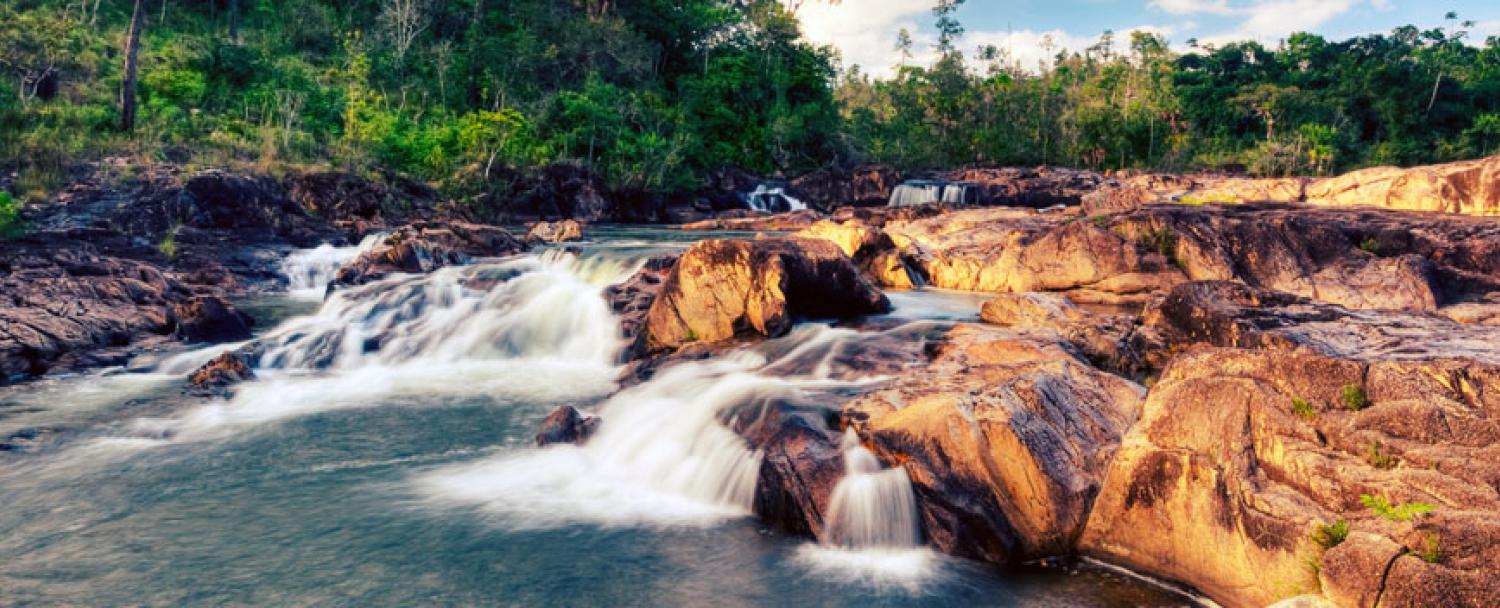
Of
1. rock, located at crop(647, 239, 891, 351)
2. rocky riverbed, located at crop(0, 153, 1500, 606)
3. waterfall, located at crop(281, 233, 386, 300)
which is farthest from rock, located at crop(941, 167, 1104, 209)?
waterfall, located at crop(281, 233, 386, 300)

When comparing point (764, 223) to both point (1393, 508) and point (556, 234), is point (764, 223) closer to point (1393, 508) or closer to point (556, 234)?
point (556, 234)

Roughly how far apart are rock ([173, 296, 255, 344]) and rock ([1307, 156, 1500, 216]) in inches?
813

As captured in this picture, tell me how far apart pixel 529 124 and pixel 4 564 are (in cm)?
3100

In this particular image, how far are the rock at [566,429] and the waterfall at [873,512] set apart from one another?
3.15 meters

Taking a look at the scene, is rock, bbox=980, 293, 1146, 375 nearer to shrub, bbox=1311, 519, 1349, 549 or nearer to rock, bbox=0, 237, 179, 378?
shrub, bbox=1311, 519, 1349, 549

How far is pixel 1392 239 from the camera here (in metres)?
12.1

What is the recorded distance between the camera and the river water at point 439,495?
5.20 metres

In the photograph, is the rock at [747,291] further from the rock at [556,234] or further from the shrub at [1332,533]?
the rock at [556,234]

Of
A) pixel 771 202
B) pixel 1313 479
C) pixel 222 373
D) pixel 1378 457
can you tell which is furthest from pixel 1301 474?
pixel 771 202

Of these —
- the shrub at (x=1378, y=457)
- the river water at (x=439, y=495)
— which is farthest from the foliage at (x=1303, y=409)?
the river water at (x=439, y=495)

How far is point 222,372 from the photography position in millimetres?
10039

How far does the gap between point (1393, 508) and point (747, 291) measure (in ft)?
24.4

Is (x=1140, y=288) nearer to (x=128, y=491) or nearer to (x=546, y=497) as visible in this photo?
(x=546, y=497)

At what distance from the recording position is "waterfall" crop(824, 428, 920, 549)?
5.69m
